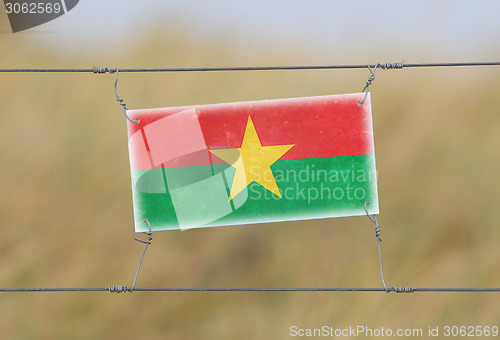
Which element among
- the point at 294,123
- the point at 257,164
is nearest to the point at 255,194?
the point at 257,164

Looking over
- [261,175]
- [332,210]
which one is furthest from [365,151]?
[261,175]

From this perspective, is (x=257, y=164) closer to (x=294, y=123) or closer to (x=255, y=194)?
(x=255, y=194)

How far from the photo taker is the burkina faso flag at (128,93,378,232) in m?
2.36

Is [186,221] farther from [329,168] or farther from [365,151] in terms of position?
[365,151]

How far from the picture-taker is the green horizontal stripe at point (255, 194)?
2.36 meters

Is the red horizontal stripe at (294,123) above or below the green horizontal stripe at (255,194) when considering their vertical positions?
above

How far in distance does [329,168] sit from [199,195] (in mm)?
551

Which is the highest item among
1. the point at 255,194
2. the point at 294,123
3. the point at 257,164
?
the point at 294,123

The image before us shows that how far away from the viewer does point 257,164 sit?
2361mm

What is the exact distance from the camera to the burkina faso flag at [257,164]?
92.9 inches

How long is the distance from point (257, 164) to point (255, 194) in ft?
0.41

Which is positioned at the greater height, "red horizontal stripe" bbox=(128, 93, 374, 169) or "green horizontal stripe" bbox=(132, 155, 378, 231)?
"red horizontal stripe" bbox=(128, 93, 374, 169)

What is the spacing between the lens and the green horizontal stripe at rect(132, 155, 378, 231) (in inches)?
92.8

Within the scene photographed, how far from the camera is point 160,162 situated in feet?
7.82
